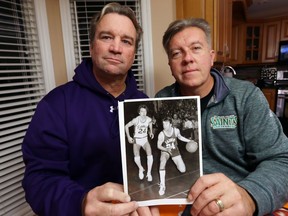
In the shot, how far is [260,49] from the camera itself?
160 inches

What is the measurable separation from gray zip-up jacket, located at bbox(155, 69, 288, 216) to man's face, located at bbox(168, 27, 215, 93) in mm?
92

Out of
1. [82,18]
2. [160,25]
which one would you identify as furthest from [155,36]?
[82,18]

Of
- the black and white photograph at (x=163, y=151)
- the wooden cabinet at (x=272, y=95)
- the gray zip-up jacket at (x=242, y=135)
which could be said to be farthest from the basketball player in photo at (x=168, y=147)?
the wooden cabinet at (x=272, y=95)

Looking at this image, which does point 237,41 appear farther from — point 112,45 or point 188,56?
point 112,45

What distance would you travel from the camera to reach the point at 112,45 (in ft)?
2.77

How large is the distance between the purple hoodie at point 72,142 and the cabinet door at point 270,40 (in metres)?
4.05

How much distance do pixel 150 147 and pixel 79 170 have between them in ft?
1.55

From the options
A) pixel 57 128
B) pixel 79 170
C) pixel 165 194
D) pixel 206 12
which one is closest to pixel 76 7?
pixel 206 12

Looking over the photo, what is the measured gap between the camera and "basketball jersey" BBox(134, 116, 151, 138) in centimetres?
52

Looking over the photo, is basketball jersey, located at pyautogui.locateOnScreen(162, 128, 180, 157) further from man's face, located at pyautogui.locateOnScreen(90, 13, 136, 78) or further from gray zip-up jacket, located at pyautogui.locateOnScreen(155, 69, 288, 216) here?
man's face, located at pyautogui.locateOnScreen(90, 13, 136, 78)

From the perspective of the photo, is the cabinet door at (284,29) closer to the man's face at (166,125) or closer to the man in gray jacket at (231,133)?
the man in gray jacket at (231,133)

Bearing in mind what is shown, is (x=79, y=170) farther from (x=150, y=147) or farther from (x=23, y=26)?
(x=23, y=26)

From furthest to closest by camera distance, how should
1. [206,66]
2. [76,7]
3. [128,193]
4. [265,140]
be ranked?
[76,7] → [206,66] → [265,140] → [128,193]

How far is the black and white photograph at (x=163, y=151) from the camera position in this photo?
0.53 metres
